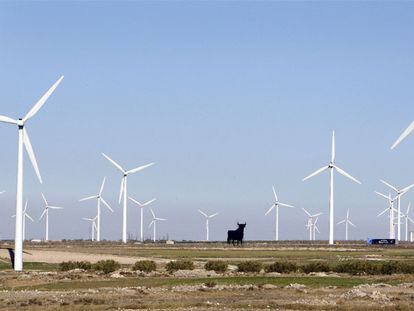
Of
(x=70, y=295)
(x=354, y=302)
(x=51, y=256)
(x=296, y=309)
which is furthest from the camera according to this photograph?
(x=51, y=256)

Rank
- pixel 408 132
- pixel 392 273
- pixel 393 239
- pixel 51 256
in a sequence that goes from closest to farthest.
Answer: pixel 408 132, pixel 392 273, pixel 51 256, pixel 393 239

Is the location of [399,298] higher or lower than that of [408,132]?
lower

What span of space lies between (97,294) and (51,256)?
154 ft

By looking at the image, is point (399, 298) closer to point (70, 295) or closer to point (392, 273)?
point (70, 295)

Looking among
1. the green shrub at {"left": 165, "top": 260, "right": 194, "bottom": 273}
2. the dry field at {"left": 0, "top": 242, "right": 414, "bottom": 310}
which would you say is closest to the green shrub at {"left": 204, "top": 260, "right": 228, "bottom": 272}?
Result: the dry field at {"left": 0, "top": 242, "right": 414, "bottom": 310}

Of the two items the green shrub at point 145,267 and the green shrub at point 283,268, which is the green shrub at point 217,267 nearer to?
the green shrub at point 283,268

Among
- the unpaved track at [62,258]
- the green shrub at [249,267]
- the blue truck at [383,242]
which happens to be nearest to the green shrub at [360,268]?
the green shrub at [249,267]

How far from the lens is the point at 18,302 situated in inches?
1944

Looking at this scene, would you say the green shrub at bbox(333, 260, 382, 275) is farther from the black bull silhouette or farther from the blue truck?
the blue truck

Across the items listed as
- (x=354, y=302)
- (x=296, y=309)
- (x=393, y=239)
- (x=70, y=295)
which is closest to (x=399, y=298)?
(x=354, y=302)

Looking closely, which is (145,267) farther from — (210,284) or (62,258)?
(62,258)

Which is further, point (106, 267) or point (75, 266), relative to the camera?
point (75, 266)

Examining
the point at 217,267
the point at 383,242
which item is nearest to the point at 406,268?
the point at 217,267

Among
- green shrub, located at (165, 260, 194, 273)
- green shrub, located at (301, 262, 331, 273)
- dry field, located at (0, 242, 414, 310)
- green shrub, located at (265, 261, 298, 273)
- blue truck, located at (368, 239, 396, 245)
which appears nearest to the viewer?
dry field, located at (0, 242, 414, 310)
